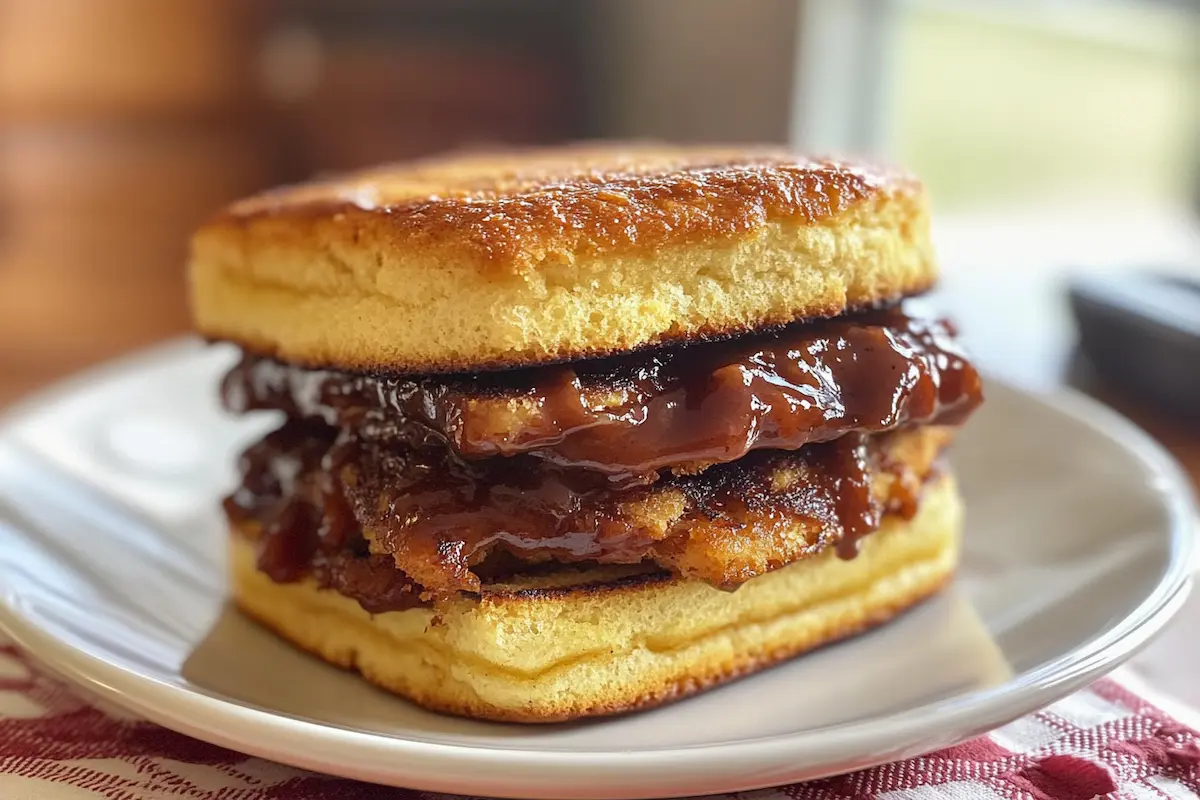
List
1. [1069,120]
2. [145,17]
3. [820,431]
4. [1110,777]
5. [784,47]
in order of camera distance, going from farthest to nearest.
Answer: [145,17] < [1069,120] < [784,47] < [820,431] < [1110,777]

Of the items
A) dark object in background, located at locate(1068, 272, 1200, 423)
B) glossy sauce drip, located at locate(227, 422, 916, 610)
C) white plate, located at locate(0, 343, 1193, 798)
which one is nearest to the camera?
white plate, located at locate(0, 343, 1193, 798)

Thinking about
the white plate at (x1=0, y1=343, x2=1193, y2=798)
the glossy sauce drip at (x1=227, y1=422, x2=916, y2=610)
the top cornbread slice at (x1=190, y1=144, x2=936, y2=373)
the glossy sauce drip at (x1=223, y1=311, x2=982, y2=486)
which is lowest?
the white plate at (x1=0, y1=343, x2=1193, y2=798)

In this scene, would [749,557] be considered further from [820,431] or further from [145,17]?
[145,17]

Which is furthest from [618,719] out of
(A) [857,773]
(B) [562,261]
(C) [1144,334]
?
(C) [1144,334]

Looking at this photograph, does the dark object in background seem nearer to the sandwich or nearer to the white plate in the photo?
the white plate

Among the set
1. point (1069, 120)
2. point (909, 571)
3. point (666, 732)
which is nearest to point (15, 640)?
point (666, 732)

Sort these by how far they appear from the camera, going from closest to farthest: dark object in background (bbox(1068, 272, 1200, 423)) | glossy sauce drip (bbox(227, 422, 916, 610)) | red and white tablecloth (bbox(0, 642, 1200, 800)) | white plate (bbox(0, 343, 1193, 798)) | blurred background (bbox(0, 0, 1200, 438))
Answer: white plate (bbox(0, 343, 1193, 798)) → red and white tablecloth (bbox(0, 642, 1200, 800)) → glossy sauce drip (bbox(227, 422, 916, 610)) → dark object in background (bbox(1068, 272, 1200, 423)) → blurred background (bbox(0, 0, 1200, 438))

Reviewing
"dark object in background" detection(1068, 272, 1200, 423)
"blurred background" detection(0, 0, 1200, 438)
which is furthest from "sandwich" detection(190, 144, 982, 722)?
"blurred background" detection(0, 0, 1200, 438)
